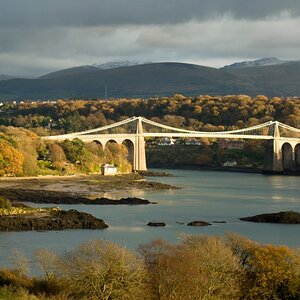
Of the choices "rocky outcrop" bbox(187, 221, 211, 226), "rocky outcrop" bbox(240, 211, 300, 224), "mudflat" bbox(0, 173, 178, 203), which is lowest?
"rocky outcrop" bbox(240, 211, 300, 224)

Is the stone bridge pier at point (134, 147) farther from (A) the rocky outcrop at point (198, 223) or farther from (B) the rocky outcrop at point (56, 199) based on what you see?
(A) the rocky outcrop at point (198, 223)

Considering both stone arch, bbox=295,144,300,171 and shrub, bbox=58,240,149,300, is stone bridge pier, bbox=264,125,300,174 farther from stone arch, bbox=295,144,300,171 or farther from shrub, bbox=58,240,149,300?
shrub, bbox=58,240,149,300

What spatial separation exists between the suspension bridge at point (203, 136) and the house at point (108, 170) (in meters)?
4.64

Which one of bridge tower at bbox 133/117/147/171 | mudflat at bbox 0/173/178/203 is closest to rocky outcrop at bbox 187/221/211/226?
mudflat at bbox 0/173/178/203

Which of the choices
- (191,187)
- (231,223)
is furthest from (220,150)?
(231,223)

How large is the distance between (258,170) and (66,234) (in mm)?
41703

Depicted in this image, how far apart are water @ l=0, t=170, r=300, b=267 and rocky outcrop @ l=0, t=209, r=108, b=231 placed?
0.63 metres

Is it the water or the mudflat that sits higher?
the mudflat

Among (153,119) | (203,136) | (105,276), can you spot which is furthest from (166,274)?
(153,119)

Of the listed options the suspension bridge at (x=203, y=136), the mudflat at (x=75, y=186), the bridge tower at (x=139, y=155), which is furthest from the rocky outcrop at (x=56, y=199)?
the bridge tower at (x=139, y=155)

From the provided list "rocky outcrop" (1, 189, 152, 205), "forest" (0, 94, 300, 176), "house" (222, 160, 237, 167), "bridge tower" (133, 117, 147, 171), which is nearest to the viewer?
"rocky outcrop" (1, 189, 152, 205)

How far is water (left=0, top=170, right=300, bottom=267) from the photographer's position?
2369cm

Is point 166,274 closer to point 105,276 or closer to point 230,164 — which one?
point 105,276

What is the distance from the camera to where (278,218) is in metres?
30.4
